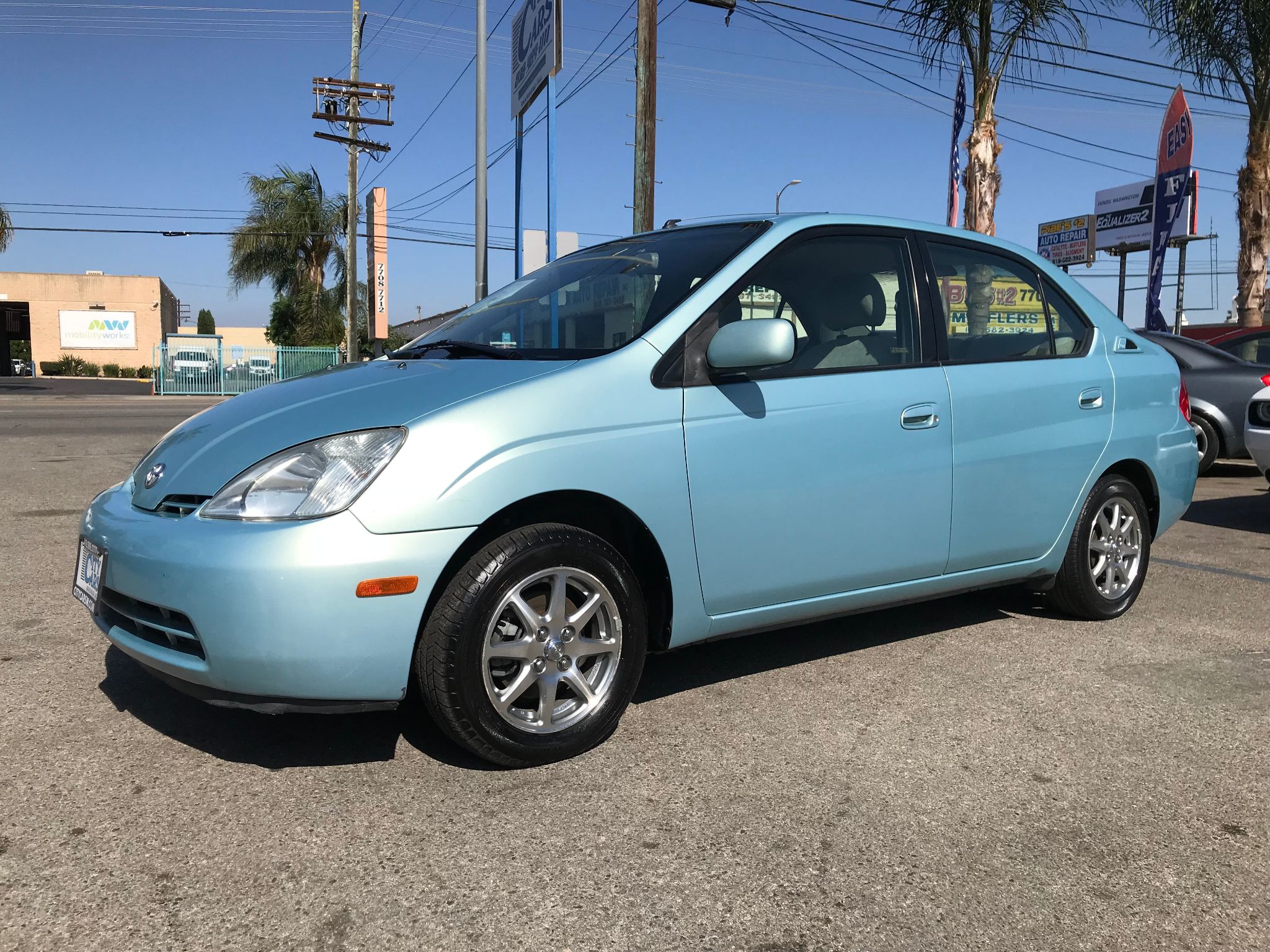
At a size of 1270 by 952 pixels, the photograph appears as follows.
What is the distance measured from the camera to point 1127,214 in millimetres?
46844

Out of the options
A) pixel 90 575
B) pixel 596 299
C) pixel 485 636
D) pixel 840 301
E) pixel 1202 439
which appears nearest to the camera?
pixel 485 636

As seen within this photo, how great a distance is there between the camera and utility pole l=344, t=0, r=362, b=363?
1277 inches

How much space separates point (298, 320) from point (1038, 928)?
44219 mm

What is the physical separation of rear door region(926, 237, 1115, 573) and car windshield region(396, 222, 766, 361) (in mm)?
996

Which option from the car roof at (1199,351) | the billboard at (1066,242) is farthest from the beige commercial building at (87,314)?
the car roof at (1199,351)

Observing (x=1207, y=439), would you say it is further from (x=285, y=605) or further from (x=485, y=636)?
(x=285, y=605)

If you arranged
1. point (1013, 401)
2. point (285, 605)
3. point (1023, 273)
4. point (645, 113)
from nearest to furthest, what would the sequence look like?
point (285, 605) < point (1013, 401) < point (1023, 273) < point (645, 113)

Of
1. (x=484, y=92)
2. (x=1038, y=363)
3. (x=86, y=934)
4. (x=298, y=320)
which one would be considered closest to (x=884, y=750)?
(x=1038, y=363)

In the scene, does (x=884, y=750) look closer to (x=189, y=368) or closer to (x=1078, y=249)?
(x=189, y=368)

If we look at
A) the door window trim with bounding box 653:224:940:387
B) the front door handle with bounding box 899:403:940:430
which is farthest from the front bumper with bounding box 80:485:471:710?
the front door handle with bounding box 899:403:940:430

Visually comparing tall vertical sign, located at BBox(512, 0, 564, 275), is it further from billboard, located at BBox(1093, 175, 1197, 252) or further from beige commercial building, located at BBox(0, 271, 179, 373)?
beige commercial building, located at BBox(0, 271, 179, 373)

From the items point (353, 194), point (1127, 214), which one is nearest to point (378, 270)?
point (353, 194)

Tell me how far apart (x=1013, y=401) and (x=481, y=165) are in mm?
11440

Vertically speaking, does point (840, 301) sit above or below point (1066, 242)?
below
